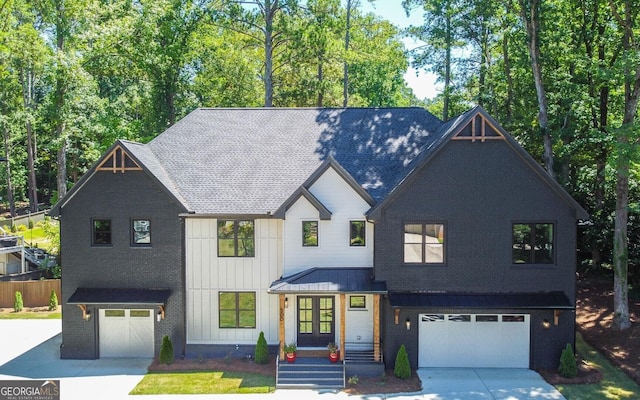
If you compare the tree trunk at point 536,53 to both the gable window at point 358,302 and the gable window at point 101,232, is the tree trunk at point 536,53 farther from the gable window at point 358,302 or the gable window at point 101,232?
the gable window at point 101,232

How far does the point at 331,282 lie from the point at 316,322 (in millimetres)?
1920

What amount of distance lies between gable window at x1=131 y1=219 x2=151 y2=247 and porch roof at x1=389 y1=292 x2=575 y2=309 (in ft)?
29.2

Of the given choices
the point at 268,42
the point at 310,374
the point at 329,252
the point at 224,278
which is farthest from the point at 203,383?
the point at 268,42

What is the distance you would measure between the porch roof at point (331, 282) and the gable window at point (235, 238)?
1.83 m

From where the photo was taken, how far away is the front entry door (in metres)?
18.5

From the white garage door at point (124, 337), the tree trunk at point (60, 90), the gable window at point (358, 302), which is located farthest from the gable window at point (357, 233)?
the tree trunk at point (60, 90)

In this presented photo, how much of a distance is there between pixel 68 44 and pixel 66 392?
2334 cm

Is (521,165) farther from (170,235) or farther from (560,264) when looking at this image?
(170,235)

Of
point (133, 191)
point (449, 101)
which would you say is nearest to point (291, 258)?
point (133, 191)

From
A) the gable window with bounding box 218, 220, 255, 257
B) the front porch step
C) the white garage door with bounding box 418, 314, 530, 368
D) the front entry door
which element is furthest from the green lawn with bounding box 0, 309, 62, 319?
the white garage door with bounding box 418, 314, 530, 368

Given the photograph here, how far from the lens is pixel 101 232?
18953mm

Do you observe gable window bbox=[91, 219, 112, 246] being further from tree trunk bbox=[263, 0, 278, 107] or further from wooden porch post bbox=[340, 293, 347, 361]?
tree trunk bbox=[263, 0, 278, 107]

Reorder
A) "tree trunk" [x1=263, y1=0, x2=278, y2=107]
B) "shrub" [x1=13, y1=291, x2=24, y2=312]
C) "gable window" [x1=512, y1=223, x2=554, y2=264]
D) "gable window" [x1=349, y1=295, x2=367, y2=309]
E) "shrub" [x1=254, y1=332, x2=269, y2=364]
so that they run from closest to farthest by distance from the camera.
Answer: "gable window" [x1=512, y1=223, x2=554, y2=264]
"shrub" [x1=254, y1=332, x2=269, y2=364]
"gable window" [x1=349, y1=295, x2=367, y2=309]
"shrub" [x1=13, y1=291, x2=24, y2=312]
"tree trunk" [x1=263, y1=0, x2=278, y2=107]

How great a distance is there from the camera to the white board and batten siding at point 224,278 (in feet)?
62.3
